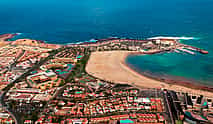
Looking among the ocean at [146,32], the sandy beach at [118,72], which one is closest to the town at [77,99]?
the sandy beach at [118,72]

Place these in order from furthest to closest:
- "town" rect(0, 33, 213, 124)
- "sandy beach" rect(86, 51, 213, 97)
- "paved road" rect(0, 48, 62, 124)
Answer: "sandy beach" rect(86, 51, 213, 97) < "paved road" rect(0, 48, 62, 124) < "town" rect(0, 33, 213, 124)

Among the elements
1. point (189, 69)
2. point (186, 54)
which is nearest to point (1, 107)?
point (189, 69)

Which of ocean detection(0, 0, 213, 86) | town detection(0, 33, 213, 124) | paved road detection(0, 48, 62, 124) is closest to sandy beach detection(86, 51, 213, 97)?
town detection(0, 33, 213, 124)

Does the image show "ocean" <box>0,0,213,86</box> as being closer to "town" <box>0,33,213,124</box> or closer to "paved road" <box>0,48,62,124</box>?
"town" <box>0,33,213,124</box>

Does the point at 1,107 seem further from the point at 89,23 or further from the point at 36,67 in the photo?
the point at 89,23

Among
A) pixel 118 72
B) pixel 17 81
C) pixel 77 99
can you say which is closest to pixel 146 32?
pixel 118 72

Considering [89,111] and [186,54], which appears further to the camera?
[186,54]
